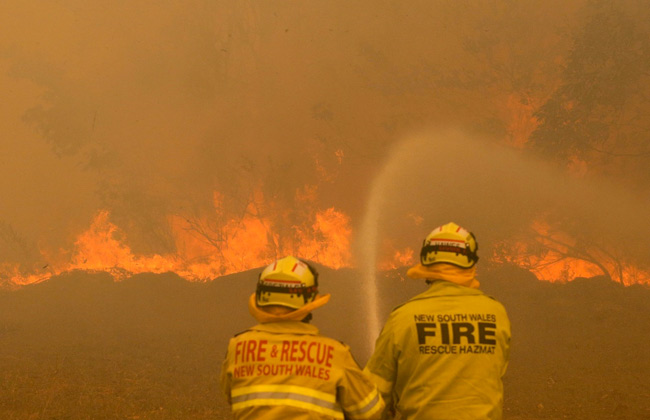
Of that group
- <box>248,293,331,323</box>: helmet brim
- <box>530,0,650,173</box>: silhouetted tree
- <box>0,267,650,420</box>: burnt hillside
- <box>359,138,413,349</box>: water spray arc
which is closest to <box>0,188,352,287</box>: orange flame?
<box>359,138,413,349</box>: water spray arc

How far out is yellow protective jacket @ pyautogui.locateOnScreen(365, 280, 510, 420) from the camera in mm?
3266

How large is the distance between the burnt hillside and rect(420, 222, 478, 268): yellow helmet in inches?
266

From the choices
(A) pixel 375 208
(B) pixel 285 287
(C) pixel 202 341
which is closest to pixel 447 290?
(B) pixel 285 287

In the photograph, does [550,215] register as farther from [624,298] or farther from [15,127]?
[15,127]

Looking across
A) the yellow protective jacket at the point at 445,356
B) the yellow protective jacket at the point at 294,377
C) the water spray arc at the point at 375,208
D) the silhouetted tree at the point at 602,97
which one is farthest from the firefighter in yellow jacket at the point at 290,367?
the water spray arc at the point at 375,208

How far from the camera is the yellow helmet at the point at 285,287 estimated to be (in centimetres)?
303

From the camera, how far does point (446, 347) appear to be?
3.32 meters

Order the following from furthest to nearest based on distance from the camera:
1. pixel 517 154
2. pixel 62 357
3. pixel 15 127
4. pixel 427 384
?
pixel 15 127 → pixel 517 154 → pixel 62 357 → pixel 427 384

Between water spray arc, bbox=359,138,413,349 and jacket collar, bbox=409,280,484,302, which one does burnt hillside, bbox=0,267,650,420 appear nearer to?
water spray arc, bbox=359,138,413,349

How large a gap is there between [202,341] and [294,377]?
1398 centimetres

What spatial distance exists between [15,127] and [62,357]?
23.2m

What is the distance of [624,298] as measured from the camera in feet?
51.1

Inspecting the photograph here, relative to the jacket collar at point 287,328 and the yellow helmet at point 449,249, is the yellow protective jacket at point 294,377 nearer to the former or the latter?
the jacket collar at point 287,328

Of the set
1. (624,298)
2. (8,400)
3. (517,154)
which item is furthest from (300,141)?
(8,400)
